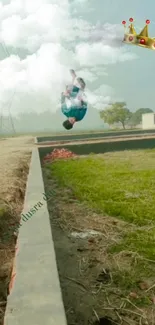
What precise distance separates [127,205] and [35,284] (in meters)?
2.33

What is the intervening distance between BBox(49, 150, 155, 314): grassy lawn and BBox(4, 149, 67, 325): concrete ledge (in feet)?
1.86

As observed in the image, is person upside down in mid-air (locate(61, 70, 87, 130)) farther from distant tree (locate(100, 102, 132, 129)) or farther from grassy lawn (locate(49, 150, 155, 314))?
distant tree (locate(100, 102, 132, 129))

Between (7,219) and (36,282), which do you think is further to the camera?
(7,219)

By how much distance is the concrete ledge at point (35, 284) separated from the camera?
4.03 ft

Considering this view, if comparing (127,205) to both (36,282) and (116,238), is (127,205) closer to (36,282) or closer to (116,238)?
(116,238)

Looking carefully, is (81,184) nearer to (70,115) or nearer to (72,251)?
(70,115)

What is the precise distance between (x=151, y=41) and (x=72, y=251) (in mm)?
2415

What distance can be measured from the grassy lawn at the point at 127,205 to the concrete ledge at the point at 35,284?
57cm

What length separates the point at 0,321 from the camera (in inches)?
61.6

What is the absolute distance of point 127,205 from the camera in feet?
12.0

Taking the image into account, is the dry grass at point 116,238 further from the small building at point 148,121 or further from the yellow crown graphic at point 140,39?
the small building at point 148,121

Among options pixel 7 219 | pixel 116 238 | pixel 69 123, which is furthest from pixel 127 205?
pixel 69 123

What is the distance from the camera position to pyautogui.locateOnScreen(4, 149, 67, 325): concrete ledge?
1.23 metres

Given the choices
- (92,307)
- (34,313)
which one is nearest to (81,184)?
(92,307)
